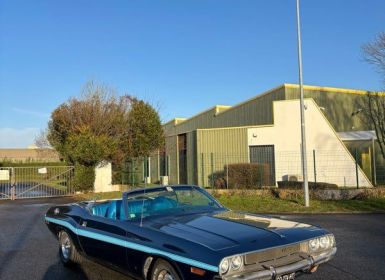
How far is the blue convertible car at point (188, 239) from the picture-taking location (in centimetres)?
446

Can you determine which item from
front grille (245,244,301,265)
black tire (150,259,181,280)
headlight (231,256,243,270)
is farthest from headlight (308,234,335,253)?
black tire (150,259,181,280)

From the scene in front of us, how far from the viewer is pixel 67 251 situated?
7.36 m

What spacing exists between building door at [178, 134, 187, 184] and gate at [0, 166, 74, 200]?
964 centimetres

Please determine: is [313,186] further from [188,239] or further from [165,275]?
[188,239]

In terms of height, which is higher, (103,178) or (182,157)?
(182,157)

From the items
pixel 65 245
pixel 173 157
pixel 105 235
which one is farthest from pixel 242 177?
pixel 105 235

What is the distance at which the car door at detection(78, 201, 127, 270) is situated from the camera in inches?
226

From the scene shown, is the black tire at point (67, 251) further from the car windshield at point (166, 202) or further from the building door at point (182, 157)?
the building door at point (182, 157)

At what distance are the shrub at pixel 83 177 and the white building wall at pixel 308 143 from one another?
1053 centimetres

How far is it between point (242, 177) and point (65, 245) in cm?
1715

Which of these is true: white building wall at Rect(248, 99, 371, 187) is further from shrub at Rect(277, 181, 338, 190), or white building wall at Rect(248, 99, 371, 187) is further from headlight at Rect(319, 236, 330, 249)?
headlight at Rect(319, 236, 330, 249)

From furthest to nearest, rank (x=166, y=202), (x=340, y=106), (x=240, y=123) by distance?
1. (x=240, y=123)
2. (x=340, y=106)
3. (x=166, y=202)

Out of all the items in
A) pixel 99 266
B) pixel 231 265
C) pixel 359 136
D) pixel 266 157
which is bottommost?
pixel 99 266

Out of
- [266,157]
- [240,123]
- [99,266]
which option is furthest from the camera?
[240,123]
